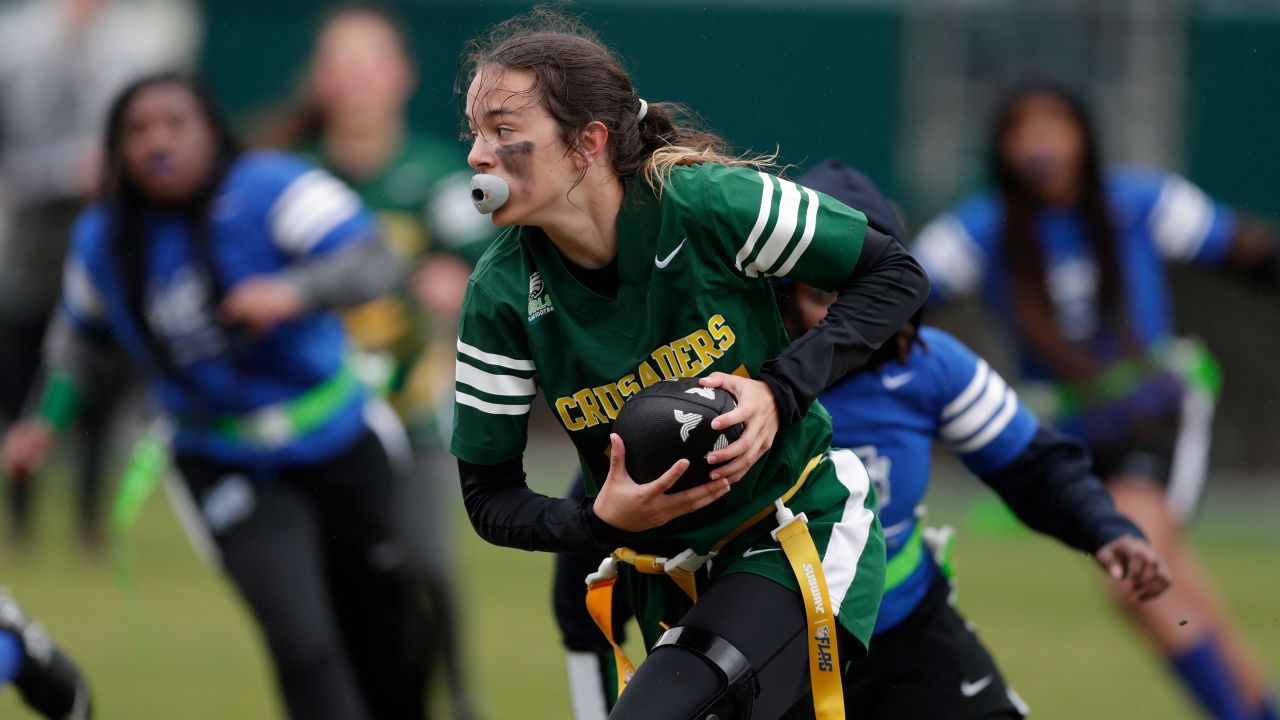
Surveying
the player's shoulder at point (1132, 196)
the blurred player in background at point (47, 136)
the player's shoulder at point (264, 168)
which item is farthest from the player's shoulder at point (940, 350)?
the blurred player in background at point (47, 136)

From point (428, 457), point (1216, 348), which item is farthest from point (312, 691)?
point (1216, 348)

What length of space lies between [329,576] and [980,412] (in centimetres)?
239

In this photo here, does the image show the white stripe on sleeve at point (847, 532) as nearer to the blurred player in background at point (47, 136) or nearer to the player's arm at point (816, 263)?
the player's arm at point (816, 263)

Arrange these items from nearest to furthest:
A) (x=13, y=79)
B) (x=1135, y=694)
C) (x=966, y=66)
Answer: (x=1135, y=694)
(x=13, y=79)
(x=966, y=66)

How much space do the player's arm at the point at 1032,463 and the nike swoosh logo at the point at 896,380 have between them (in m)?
0.07

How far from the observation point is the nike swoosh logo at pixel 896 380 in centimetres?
392

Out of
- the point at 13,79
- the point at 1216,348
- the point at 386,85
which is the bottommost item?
the point at 1216,348

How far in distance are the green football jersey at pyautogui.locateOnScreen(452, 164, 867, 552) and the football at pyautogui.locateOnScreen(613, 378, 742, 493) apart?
157 mm

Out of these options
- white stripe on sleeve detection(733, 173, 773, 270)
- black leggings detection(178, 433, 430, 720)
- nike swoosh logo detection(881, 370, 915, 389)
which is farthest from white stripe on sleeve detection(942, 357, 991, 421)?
black leggings detection(178, 433, 430, 720)

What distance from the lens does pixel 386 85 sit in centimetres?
721

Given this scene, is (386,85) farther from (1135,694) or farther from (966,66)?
(966,66)

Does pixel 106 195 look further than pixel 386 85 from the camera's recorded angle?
No

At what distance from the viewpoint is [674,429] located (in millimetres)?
3184

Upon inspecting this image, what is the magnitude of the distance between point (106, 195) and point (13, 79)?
23.6ft
